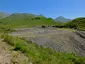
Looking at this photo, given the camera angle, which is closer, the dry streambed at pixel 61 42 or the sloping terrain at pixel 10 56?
the sloping terrain at pixel 10 56

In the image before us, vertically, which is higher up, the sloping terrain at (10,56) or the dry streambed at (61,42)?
the sloping terrain at (10,56)

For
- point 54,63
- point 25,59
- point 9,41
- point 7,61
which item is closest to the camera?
point 7,61

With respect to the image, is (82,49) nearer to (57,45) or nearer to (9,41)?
(57,45)

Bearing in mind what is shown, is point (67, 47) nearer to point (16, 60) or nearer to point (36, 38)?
→ point (36, 38)

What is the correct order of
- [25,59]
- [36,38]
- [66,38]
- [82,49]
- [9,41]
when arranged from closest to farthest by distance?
1. [25,59]
2. [9,41]
3. [36,38]
4. [82,49]
5. [66,38]

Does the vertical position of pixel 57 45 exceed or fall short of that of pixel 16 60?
it falls short

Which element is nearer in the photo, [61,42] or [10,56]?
[10,56]

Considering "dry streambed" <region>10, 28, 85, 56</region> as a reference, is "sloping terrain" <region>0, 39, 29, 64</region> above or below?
above

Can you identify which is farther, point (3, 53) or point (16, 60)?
point (3, 53)

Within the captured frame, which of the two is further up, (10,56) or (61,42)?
(10,56)

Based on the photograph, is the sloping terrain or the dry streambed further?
the dry streambed

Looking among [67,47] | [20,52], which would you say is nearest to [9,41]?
[20,52]

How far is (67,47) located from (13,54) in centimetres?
1614

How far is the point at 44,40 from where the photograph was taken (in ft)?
85.5
